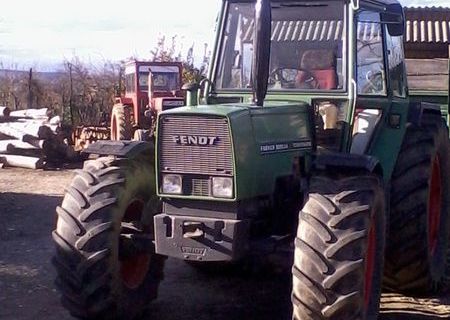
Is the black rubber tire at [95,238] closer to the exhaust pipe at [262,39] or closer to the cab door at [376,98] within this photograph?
the exhaust pipe at [262,39]

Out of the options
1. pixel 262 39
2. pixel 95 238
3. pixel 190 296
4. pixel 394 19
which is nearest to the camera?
pixel 262 39

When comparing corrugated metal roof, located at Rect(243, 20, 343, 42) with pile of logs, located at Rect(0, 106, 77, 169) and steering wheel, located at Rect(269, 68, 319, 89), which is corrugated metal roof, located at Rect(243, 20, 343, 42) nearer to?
steering wheel, located at Rect(269, 68, 319, 89)

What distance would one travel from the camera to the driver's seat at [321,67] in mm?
6492

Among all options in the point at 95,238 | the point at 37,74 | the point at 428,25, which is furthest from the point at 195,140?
the point at 37,74

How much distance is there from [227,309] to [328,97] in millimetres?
1899

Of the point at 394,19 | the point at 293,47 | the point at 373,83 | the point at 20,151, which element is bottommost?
the point at 20,151

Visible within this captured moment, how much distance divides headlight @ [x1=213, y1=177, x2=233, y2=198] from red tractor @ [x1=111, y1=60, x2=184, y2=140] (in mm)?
13641

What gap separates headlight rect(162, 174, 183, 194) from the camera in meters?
5.89

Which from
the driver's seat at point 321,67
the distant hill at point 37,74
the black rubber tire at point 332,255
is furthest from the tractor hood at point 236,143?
the distant hill at point 37,74

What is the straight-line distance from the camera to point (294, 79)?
6594 millimetres

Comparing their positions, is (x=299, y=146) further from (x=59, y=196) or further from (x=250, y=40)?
(x=59, y=196)

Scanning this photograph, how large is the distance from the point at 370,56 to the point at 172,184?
2.02m

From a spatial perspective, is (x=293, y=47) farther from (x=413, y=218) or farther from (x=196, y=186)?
(x=413, y=218)

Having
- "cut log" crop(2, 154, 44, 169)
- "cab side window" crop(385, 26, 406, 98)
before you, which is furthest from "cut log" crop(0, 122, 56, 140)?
"cab side window" crop(385, 26, 406, 98)
